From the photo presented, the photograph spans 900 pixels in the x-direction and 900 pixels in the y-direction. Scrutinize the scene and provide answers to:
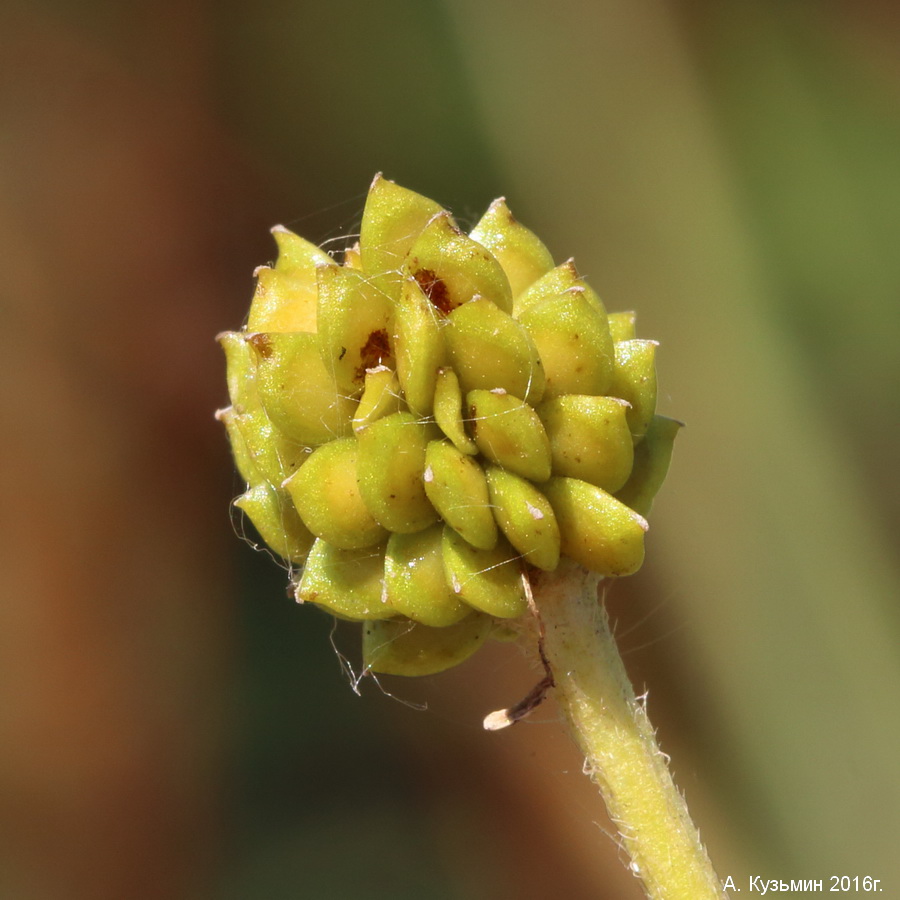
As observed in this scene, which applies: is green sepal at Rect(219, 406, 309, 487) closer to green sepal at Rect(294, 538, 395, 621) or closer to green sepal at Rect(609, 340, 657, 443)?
green sepal at Rect(294, 538, 395, 621)

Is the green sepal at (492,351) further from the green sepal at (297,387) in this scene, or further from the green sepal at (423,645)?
the green sepal at (423,645)

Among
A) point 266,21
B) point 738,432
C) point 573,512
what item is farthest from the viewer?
point 266,21

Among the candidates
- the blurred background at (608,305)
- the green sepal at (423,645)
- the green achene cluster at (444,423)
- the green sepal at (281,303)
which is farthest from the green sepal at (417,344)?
the blurred background at (608,305)

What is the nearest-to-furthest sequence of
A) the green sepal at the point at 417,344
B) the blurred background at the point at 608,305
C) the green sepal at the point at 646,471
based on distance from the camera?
the green sepal at the point at 417,344 < the green sepal at the point at 646,471 < the blurred background at the point at 608,305

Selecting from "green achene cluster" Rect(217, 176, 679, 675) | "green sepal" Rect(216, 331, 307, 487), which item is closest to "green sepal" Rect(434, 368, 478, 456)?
"green achene cluster" Rect(217, 176, 679, 675)

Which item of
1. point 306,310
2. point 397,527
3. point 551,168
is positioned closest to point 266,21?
point 551,168

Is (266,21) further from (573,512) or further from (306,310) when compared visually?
(573,512)
